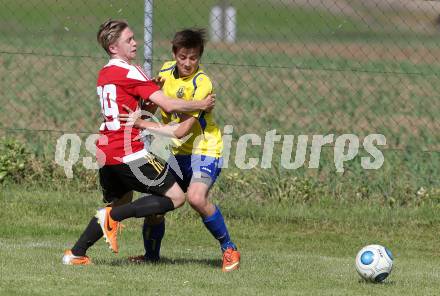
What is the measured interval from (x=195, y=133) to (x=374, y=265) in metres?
1.63

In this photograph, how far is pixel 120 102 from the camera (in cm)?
746

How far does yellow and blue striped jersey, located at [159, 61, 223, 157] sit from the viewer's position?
25.1ft

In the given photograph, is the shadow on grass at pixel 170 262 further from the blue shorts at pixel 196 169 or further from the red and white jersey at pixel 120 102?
the red and white jersey at pixel 120 102

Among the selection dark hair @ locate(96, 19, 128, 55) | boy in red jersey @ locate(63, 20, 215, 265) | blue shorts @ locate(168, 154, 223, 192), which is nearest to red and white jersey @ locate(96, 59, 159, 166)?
boy in red jersey @ locate(63, 20, 215, 265)

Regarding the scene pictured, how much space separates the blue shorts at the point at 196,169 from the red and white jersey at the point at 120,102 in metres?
0.49

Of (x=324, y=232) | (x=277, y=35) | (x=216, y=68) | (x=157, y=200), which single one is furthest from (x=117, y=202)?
(x=277, y=35)

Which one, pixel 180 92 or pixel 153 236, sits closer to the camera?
pixel 180 92

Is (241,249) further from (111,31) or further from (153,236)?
(111,31)

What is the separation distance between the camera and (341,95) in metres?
18.4

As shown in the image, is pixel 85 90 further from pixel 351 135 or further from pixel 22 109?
pixel 351 135

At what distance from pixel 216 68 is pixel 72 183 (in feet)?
36.3

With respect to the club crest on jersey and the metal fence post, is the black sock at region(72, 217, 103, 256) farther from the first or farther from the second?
the metal fence post

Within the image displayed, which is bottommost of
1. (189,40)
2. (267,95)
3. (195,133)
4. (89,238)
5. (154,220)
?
(89,238)

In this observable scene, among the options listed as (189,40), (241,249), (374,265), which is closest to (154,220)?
(241,249)
